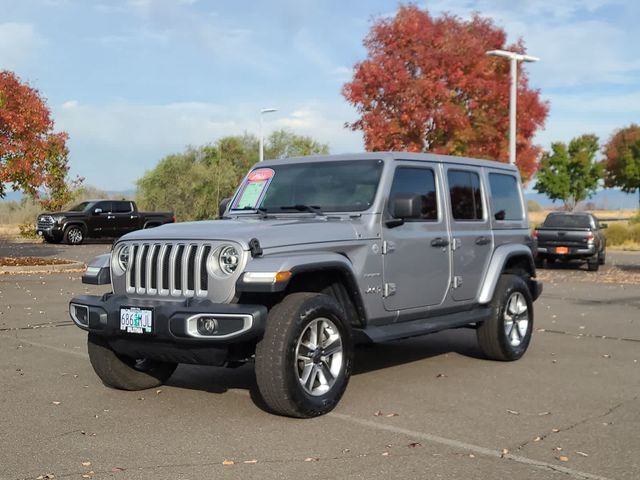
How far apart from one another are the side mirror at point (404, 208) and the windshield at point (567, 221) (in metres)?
16.1

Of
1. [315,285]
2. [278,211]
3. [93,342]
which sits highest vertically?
[278,211]

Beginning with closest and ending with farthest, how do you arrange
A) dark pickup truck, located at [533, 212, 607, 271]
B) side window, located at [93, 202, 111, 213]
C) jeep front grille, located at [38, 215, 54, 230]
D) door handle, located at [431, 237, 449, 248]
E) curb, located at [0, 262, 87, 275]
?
door handle, located at [431, 237, 449, 248] → curb, located at [0, 262, 87, 275] → dark pickup truck, located at [533, 212, 607, 271] → jeep front grille, located at [38, 215, 54, 230] → side window, located at [93, 202, 111, 213]

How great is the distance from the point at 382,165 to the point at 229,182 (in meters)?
32.3

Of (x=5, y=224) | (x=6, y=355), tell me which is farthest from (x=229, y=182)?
(x=6, y=355)

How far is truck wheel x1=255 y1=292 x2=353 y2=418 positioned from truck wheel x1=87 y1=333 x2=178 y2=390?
150 cm

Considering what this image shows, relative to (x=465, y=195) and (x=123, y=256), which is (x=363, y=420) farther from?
(x=465, y=195)

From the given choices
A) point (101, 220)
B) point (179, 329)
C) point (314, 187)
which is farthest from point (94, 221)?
point (179, 329)

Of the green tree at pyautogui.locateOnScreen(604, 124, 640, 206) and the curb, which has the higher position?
the green tree at pyautogui.locateOnScreen(604, 124, 640, 206)

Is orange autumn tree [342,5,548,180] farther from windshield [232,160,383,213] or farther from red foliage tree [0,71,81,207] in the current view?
windshield [232,160,383,213]

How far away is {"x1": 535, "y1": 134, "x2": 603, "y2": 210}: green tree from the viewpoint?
204ft

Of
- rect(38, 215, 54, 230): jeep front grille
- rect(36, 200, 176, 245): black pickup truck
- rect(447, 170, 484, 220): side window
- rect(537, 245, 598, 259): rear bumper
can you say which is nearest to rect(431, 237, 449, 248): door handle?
rect(447, 170, 484, 220): side window

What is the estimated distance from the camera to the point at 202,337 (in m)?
5.59

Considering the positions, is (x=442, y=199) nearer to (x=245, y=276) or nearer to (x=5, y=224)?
(x=245, y=276)

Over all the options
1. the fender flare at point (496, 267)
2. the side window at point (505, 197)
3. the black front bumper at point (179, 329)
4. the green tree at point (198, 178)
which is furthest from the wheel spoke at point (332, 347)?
the green tree at point (198, 178)
